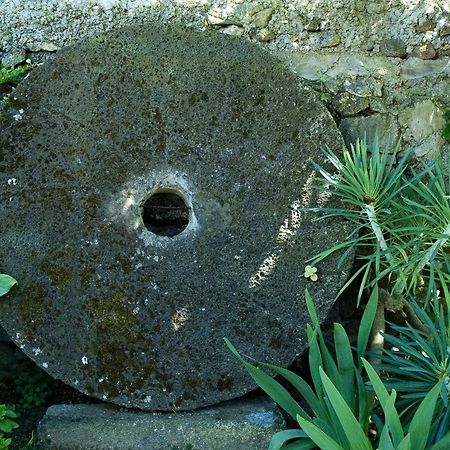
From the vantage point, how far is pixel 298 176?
3045mm

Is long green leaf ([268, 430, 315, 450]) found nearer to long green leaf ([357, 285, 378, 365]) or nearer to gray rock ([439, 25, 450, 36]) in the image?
long green leaf ([357, 285, 378, 365])

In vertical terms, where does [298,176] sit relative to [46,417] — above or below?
above

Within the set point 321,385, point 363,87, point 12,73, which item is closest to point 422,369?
point 321,385

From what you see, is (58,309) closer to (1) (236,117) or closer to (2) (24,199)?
(2) (24,199)

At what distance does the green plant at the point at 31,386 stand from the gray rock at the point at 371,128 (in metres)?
1.62

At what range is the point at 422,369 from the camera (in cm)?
275

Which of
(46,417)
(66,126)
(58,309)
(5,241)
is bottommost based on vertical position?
(46,417)

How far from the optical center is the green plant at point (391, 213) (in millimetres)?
2932

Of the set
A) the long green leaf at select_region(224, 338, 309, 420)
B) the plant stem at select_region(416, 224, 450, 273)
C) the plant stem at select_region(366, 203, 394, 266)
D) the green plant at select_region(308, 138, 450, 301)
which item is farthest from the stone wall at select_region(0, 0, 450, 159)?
the long green leaf at select_region(224, 338, 309, 420)

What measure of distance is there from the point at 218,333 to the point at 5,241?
85cm

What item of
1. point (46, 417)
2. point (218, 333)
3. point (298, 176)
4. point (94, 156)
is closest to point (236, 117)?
point (298, 176)

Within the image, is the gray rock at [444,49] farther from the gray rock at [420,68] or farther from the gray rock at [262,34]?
the gray rock at [262,34]

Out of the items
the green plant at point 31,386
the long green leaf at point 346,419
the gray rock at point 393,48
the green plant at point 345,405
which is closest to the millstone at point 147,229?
the green plant at point 345,405

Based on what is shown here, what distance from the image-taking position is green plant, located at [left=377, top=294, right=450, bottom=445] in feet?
8.79
